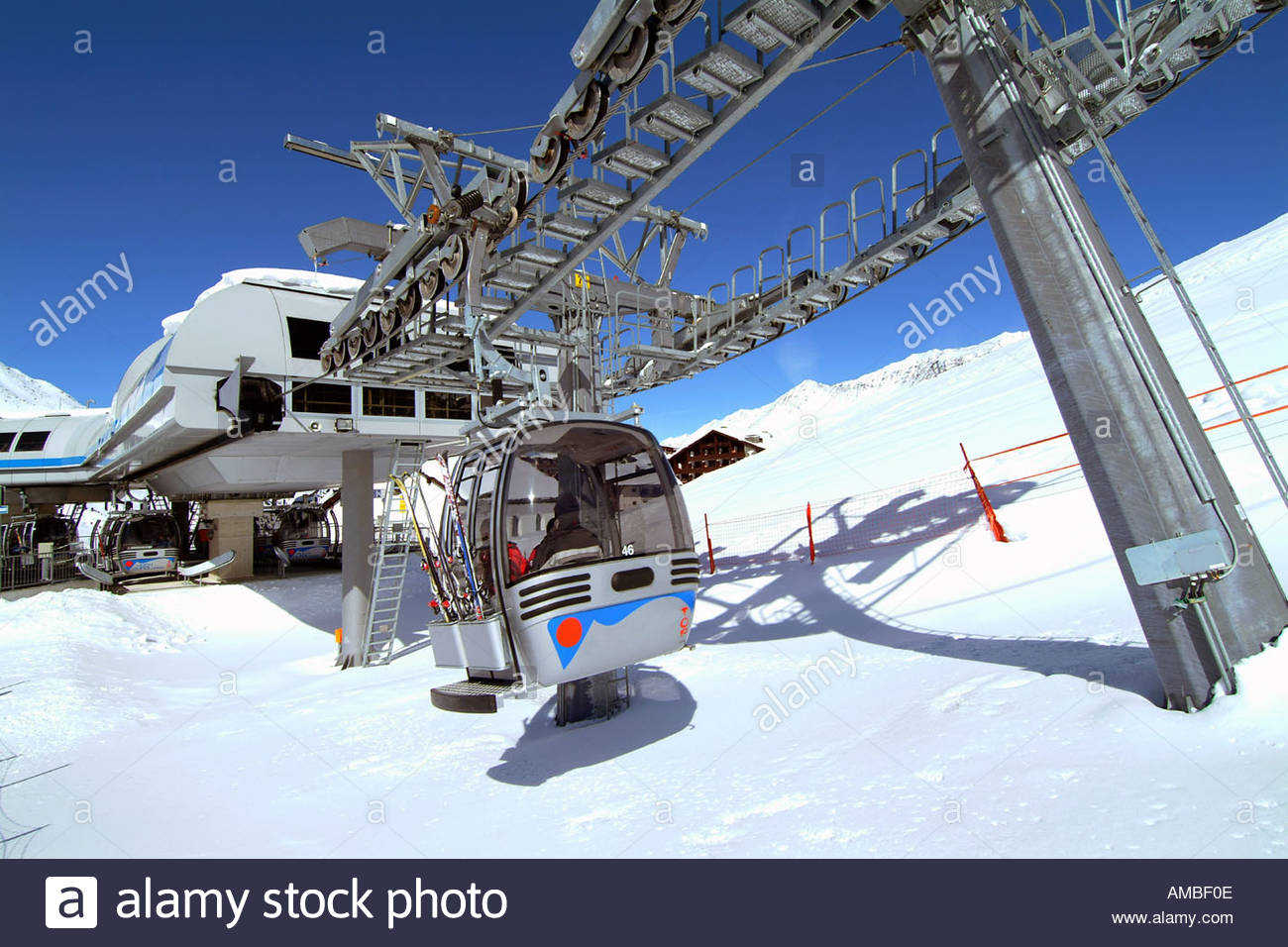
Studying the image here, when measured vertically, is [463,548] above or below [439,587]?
above

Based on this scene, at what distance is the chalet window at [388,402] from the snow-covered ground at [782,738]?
17.6ft

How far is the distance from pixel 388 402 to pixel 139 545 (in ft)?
52.9

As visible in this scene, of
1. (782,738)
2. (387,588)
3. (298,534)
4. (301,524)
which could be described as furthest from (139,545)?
(782,738)

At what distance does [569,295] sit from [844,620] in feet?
18.7

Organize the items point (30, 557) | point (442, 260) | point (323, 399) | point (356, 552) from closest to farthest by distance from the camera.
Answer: point (442, 260) → point (323, 399) → point (356, 552) → point (30, 557)

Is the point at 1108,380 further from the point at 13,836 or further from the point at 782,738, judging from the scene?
the point at 13,836

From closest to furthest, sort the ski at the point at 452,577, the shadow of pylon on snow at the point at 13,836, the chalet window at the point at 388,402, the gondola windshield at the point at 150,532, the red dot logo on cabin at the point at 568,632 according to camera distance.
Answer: the red dot logo on cabin at the point at 568,632
the shadow of pylon on snow at the point at 13,836
the ski at the point at 452,577
the chalet window at the point at 388,402
the gondola windshield at the point at 150,532

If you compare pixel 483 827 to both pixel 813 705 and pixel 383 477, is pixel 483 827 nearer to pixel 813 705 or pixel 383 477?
pixel 813 705

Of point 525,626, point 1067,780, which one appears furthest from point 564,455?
point 1067,780

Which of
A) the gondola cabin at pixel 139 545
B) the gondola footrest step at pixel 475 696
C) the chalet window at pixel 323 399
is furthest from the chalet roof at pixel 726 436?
the gondola footrest step at pixel 475 696

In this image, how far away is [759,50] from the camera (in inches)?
197

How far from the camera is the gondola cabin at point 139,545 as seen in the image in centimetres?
2253

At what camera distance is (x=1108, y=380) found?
417cm
